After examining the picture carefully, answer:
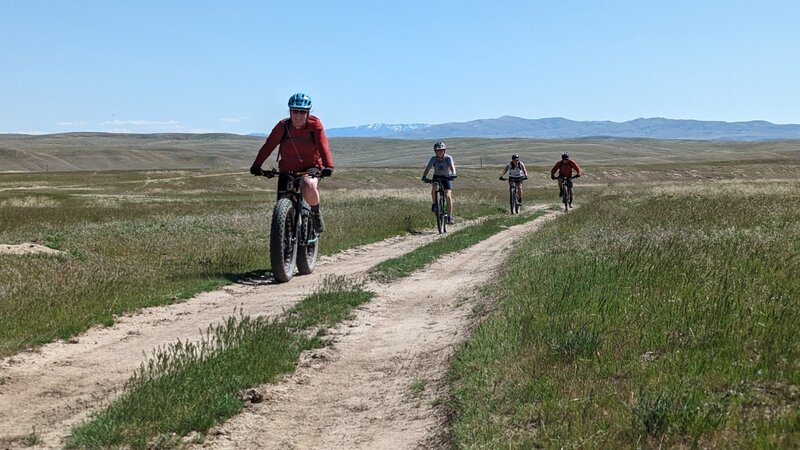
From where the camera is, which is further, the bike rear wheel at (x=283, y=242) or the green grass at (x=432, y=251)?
the green grass at (x=432, y=251)

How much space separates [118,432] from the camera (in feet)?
17.1

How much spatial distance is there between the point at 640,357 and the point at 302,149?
8.98 m

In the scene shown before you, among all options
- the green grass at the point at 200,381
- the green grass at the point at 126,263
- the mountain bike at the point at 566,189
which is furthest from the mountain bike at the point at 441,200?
the green grass at the point at 200,381

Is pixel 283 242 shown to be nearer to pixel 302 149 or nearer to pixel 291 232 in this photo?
pixel 291 232

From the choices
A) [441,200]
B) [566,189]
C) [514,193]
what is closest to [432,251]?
[441,200]

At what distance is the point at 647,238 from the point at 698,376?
885 centimetres

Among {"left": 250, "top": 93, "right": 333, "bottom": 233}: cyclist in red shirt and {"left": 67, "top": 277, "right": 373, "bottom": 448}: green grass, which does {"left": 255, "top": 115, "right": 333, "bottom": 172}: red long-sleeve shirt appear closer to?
{"left": 250, "top": 93, "right": 333, "bottom": 233}: cyclist in red shirt

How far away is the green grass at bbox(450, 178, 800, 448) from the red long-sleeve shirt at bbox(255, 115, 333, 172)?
15.3 ft

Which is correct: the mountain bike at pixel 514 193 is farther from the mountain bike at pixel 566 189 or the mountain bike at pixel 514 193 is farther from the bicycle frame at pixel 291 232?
the bicycle frame at pixel 291 232

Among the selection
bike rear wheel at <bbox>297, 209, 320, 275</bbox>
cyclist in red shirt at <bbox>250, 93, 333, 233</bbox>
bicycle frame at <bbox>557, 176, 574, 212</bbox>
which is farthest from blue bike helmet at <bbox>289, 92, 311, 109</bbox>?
bicycle frame at <bbox>557, 176, 574, 212</bbox>

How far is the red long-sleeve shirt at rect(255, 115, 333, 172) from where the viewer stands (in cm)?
1381

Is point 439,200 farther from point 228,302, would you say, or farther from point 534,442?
point 534,442

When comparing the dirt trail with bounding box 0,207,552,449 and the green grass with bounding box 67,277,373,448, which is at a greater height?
the green grass with bounding box 67,277,373,448

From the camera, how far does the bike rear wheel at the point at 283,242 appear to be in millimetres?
12906
